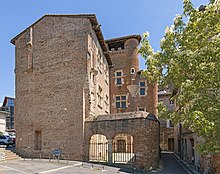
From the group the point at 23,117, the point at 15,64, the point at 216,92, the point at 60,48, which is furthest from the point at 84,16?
the point at 216,92

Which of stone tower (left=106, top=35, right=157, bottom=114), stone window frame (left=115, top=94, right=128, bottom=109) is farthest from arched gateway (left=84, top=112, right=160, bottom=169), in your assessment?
stone tower (left=106, top=35, right=157, bottom=114)

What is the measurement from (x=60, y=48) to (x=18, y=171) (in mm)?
11046

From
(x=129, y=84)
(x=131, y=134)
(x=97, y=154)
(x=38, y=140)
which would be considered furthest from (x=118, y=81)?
(x=131, y=134)

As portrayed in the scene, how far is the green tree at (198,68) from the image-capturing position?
27.4 feet

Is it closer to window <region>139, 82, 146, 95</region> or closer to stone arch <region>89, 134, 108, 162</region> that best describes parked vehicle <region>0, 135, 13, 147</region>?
stone arch <region>89, 134, 108, 162</region>

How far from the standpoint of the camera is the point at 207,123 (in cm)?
788

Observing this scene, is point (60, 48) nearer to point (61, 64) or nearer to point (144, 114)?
point (61, 64)

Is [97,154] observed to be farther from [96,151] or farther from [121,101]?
[121,101]

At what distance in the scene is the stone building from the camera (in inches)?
691

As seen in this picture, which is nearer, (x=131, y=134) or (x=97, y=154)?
(x=131, y=134)

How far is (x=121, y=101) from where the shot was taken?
32.4 metres

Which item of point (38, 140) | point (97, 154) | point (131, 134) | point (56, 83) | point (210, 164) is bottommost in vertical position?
point (97, 154)

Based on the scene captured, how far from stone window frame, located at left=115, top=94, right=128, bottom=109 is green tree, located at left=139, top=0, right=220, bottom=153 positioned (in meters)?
21.5

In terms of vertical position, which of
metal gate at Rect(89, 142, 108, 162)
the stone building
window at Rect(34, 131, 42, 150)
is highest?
the stone building
